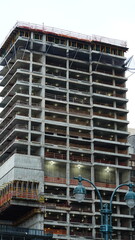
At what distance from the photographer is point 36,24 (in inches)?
4747

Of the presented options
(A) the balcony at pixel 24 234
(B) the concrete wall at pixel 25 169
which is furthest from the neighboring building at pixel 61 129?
(A) the balcony at pixel 24 234

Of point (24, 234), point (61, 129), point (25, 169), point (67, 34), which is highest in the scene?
point (67, 34)

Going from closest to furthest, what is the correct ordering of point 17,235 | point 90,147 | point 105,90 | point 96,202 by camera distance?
point 17,235
point 96,202
point 90,147
point 105,90

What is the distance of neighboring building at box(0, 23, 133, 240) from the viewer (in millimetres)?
104375

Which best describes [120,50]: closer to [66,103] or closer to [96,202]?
[66,103]

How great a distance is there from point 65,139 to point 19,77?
19.7m

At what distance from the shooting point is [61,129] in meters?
115

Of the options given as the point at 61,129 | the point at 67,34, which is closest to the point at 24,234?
the point at 61,129

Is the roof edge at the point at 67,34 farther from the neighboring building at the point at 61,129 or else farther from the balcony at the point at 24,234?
the balcony at the point at 24,234

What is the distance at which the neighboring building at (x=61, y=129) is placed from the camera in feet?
342

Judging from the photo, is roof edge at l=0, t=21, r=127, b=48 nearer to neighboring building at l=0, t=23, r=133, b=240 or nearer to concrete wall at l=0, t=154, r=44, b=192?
neighboring building at l=0, t=23, r=133, b=240

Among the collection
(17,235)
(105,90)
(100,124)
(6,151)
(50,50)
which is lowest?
(17,235)

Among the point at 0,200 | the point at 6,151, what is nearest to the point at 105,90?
the point at 6,151

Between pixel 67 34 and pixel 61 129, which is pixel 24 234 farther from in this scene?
pixel 67 34
